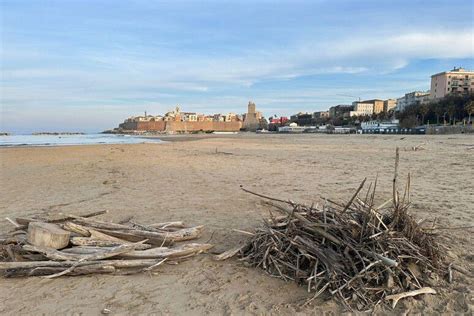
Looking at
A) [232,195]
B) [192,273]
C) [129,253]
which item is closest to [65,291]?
[129,253]

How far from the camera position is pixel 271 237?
4.34m

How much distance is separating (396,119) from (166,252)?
4809 inches

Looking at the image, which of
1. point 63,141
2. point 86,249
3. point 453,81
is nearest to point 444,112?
point 453,81

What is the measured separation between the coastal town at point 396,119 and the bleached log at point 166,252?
7027 centimetres

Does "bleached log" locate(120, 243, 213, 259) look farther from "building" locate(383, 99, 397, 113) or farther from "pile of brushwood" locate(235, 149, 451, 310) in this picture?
"building" locate(383, 99, 397, 113)

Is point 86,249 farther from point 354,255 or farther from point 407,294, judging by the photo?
point 407,294

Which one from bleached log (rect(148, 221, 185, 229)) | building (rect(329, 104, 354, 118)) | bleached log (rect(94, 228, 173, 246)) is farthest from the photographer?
building (rect(329, 104, 354, 118))

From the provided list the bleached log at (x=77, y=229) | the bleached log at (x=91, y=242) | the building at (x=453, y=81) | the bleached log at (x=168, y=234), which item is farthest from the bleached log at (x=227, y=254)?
the building at (x=453, y=81)

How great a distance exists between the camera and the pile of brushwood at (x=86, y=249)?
4121 millimetres

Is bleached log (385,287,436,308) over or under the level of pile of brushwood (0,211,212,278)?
under

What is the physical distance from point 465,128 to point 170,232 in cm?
7164

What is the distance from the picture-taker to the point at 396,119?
114 metres

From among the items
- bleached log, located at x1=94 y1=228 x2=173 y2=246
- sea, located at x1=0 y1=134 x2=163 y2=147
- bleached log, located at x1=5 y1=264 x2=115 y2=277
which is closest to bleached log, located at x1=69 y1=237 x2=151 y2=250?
bleached log, located at x1=94 y1=228 x2=173 y2=246

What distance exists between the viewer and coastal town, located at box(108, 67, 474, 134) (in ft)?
286
